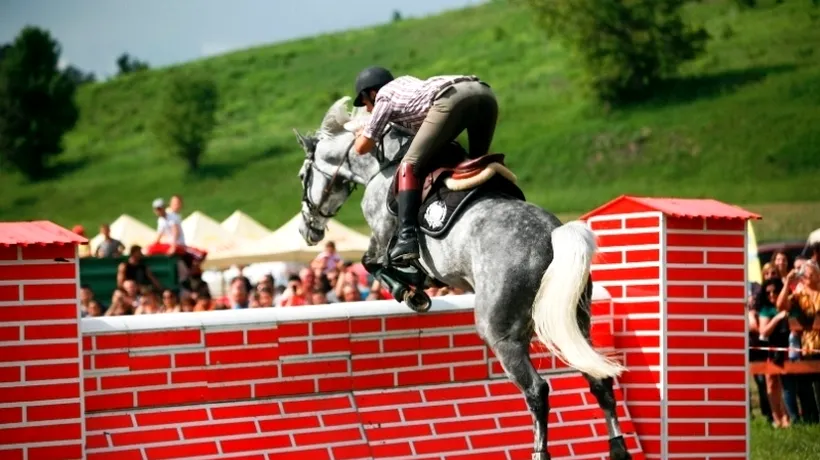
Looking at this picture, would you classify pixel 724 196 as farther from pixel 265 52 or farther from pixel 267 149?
pixel 265 52

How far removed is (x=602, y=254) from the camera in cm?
886

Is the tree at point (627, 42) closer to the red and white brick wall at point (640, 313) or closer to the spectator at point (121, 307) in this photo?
the spectator at point (121, 307)

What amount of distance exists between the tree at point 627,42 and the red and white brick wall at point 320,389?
54.5 meters

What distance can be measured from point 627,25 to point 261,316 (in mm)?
57525

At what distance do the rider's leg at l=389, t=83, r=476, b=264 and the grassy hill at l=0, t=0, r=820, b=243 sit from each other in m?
33.2

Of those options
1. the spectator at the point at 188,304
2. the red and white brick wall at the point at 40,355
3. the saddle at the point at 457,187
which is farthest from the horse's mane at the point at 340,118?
the spectator at the point at 188,304

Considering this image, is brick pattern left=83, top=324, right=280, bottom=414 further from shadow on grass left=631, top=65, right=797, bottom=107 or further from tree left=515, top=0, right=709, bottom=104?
tree left=515, top=0, right=709, bottom=104

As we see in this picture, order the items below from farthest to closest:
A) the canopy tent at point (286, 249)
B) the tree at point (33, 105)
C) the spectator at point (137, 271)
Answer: the tree at point (33, 105) → the canopy tent at point (286, 249) → the spectator at point (137, 271)

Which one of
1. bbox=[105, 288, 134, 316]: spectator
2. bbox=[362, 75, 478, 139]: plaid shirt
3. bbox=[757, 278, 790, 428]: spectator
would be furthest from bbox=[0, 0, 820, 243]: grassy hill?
bbox=[362, 75, 478, 139]: plaid shirt

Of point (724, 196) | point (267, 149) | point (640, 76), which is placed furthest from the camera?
point (267, 149)

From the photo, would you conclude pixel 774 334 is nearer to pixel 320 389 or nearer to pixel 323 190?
pixel 323 190

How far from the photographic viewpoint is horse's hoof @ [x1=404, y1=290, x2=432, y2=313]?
7.99 metres

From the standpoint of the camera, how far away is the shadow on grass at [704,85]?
59.8 metres

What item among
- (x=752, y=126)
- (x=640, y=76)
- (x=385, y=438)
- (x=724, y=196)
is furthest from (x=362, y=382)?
(x=640, y=76)
